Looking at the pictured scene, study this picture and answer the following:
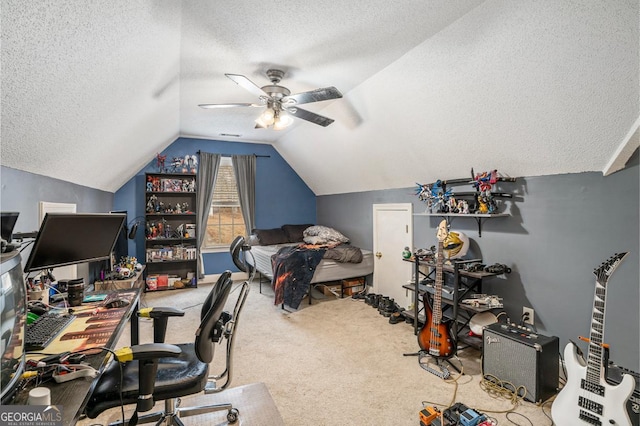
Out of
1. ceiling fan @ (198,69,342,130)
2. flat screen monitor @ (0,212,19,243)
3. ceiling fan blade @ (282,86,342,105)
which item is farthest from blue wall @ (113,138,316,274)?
flat screen monitor @ (0,212,19,243)

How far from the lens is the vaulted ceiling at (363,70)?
1.54m

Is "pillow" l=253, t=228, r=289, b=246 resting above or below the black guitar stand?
above

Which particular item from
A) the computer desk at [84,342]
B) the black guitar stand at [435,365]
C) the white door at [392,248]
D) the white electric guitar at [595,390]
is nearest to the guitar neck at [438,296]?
the black guitar stand at [435,365]

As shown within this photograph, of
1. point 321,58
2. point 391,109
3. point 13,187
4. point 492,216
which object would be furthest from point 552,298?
point 13,187

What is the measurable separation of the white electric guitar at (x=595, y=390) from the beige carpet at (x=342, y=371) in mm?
240

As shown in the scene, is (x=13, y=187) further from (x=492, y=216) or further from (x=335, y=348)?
(x=492, y=216)

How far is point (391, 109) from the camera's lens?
3221 mm

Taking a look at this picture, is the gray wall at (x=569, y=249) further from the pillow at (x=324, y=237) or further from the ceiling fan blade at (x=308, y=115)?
the pillow at (x=324, y=237)

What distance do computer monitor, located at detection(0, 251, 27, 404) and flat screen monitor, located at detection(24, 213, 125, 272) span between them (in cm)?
57

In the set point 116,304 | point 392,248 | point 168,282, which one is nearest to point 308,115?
point 116,304

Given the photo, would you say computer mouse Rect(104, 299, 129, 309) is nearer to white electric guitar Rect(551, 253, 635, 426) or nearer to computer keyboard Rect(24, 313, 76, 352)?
computer keyboard Rect(24, 313, 76, 352)

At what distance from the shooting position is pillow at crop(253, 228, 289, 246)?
5.72 metres

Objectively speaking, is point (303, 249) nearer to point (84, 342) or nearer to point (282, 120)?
point (282, 120)

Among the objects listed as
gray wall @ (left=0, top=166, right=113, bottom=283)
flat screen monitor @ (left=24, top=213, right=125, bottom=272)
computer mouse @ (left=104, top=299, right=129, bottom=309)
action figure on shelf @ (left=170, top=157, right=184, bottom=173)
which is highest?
action figure on shelf @ (left=170, top=157, right=184, bottom=173)
